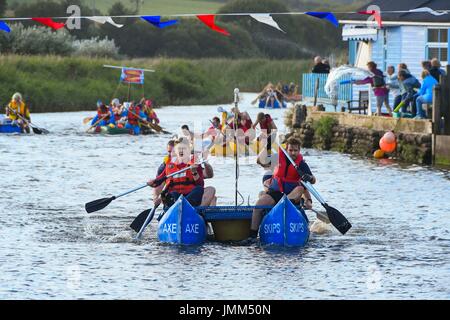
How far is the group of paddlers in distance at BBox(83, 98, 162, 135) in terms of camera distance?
146 feet

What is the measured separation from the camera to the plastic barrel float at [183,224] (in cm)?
1919

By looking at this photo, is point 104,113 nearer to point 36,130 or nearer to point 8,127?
point 36,130

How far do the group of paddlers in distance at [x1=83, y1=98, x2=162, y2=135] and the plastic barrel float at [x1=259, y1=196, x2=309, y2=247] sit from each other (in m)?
25.3

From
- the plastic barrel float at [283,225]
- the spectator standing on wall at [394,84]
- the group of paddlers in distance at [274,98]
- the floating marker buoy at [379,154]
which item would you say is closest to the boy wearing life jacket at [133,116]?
the floating marker buoy at [379,154]

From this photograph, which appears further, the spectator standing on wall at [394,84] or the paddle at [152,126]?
the paddle at [152,126]

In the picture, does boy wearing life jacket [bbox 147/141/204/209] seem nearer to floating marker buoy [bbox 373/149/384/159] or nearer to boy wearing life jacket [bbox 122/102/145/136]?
floating marker buoy [bbox 373/149/384/159]

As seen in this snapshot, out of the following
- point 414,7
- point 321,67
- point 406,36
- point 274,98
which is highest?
point 414,7

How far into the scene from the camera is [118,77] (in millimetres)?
68438

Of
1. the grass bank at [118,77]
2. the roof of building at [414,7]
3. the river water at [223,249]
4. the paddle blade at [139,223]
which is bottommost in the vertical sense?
the river water at [223,249]

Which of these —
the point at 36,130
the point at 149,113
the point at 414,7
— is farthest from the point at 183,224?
the point at 149,113

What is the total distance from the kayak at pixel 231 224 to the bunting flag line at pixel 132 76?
27.6 m

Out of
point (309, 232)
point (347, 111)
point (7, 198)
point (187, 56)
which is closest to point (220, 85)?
point (187, 56)

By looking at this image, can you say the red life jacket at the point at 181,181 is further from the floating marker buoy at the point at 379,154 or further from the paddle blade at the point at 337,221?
the floating marker buoy at the point at 379,154

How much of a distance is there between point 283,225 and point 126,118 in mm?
26390
